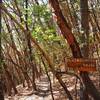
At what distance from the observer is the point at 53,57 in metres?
7.41

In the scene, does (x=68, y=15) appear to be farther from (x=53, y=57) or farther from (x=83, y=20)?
(x=83, y=20)

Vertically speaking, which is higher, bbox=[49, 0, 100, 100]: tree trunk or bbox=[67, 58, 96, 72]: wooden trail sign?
bbox=[49, 0, 100, 100]: tree trunk

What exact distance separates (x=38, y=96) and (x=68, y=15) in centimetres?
285

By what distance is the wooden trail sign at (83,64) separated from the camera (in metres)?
5.19

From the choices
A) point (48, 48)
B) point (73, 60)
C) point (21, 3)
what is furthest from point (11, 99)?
point (73, 60)

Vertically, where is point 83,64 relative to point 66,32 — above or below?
below

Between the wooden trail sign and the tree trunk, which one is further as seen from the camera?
the tree trunk

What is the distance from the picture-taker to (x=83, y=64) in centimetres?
529

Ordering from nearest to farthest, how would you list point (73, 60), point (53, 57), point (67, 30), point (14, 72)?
point (73, 60), point (67, 30), point (53, 57), point (14, 72)

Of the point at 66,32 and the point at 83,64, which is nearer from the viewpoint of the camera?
the point at 83,64

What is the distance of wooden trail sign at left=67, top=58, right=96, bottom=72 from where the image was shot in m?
5.19

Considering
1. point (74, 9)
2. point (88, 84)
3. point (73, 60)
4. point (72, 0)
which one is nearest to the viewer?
point (73, 60)

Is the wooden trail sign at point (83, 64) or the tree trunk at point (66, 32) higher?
the tree trunk at point (66, 32)

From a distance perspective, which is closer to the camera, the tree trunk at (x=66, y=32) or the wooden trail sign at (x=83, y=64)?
the wooden trail sign at (x=83, y=64)
